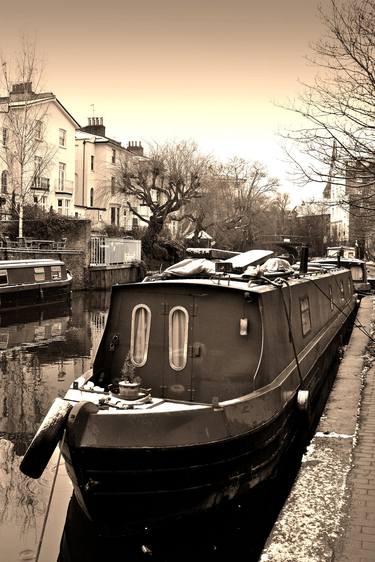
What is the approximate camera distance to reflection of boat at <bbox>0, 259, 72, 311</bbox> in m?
22.7

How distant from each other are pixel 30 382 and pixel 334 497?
804cm

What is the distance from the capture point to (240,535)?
17.6ft

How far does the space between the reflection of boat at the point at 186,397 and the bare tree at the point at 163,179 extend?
3267 centimetres

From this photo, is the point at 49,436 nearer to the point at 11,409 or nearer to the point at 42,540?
the point at 42,540

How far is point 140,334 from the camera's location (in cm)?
653

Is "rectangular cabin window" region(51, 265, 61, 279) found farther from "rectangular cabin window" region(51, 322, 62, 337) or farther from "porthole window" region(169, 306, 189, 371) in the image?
"porthole window" region(169, 306, 189, 371)

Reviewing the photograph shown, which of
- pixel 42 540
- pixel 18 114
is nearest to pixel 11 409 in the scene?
pixel 42 540

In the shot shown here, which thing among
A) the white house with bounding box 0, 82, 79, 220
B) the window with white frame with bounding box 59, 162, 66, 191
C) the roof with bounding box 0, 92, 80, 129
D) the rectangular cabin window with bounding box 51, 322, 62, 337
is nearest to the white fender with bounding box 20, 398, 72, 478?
the rectangular cabin window with bounding box 51, 322, 62, 337

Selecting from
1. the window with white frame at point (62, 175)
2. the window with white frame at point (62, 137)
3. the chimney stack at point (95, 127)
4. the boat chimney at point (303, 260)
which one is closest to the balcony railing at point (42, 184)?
the window with white frame at point (62, 175)

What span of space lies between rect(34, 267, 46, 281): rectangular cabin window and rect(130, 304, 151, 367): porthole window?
1865 centimetres

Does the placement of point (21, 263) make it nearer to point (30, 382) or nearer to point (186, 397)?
point (30, 382)

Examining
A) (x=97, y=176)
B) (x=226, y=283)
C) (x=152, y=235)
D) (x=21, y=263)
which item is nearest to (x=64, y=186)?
(x=152, y=235)

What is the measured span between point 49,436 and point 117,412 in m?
0.61

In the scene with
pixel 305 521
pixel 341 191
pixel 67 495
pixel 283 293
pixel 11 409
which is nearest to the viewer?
pixel 305 521
